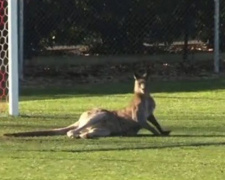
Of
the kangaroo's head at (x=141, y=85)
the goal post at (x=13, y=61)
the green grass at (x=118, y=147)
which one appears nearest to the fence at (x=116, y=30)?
the green grass at (x=118, y=147)

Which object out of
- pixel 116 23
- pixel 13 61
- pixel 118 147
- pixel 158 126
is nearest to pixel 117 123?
pixel 158 126

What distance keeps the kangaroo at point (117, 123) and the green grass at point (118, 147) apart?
0.46ft

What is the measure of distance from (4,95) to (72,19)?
4730 millimetres

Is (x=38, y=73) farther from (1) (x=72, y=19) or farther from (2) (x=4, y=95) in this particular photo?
(2) (x=4, y=95)

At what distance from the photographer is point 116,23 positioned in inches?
787

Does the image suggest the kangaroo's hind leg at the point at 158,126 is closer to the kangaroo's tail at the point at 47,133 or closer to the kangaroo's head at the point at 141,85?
the kangaroo's head at the point at 141,85

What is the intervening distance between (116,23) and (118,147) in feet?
32.7

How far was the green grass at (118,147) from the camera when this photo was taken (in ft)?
28.6

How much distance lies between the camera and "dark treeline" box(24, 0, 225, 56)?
19359mm

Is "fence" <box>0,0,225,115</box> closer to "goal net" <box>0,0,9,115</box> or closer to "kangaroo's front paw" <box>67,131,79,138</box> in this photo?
"goal net" <box>0,0,9,115</box>

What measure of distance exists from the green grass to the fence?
153 inches

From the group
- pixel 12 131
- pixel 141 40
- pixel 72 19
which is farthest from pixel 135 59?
pixel 12 131

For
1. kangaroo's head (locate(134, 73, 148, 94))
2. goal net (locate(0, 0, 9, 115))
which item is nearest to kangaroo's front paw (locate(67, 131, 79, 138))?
kangaroo's head (locate(134, 73, 148, 94))

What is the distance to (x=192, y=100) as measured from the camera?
15102mm
